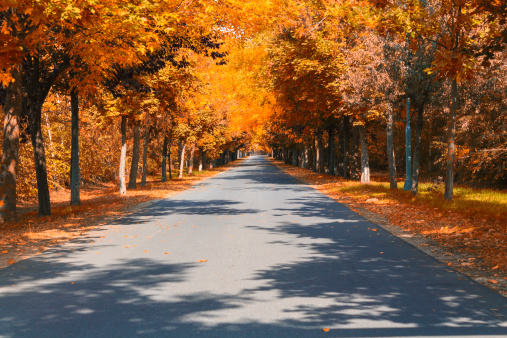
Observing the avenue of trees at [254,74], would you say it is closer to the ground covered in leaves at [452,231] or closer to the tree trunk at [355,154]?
the tree trunk at [355,154]

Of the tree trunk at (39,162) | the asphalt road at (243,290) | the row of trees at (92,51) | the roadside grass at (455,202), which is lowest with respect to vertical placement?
the asphalt road at (243,290)

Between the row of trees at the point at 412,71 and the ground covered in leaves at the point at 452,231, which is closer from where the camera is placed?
the ground covered in leaves at the point at 452,231

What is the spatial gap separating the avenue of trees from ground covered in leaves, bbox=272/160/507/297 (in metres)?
2.09

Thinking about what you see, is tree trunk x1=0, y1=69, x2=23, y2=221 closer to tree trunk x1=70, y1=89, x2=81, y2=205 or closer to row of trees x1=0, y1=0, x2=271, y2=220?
row of trees x1=0, y1=0, x2=271, y2=220

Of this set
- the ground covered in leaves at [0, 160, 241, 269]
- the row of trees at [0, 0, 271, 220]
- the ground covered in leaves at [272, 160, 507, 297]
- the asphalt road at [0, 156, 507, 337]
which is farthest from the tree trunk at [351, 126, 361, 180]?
the asphalt road at [0, 156, 507, 337]

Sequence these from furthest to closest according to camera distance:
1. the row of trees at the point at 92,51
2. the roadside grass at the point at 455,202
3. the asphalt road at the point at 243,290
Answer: the roadside grass at the point at 455,202
the row of trees at the point at 92,51
the asphalt road at the point at 243,290

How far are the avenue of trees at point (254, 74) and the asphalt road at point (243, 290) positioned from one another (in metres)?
3.47

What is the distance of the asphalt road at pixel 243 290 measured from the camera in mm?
4891

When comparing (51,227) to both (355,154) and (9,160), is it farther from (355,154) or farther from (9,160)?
Answer: (355,154)

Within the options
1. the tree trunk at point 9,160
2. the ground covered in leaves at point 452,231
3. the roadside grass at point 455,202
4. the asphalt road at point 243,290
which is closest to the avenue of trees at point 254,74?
the tree trunk at point 9,160

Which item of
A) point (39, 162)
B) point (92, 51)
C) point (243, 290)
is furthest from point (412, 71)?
point (243, 290)

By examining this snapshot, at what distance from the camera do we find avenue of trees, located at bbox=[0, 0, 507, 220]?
10547 millimetres

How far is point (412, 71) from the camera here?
17.8 m

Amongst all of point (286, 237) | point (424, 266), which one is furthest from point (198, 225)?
point (424, 266)
